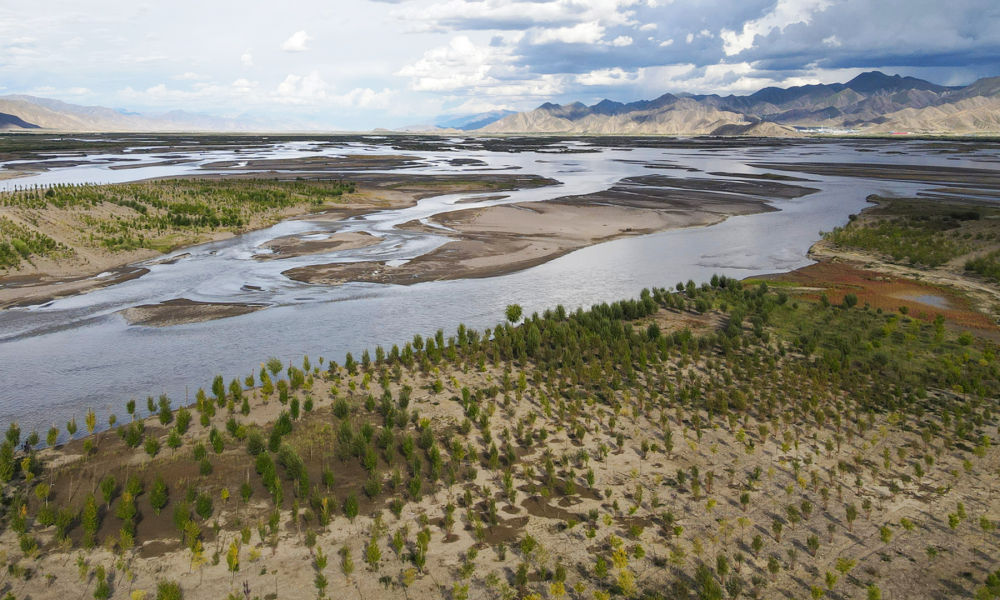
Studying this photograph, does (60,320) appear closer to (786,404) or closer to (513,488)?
(513,488)

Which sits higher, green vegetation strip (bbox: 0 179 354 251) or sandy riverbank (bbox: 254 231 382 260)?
green vegetation strip (bbox: 0 179 354 251)

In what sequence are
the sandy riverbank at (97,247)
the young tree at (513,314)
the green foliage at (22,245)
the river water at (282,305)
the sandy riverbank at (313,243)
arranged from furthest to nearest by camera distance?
the sandy riverbank at (313,243)
the green foliage at (22,245)
the sandy riverbank at (97,247)
the young tree at (513,314)
the river water at (282,305)

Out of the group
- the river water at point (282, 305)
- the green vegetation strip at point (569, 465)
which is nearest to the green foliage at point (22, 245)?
the river water at point (282, 305)

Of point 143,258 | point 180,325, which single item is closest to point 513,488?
point 180,325

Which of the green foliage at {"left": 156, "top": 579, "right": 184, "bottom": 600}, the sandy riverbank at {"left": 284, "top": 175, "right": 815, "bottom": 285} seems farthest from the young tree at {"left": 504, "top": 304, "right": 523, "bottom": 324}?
the green foliage at {"left": 156, "top": 579, "right": 184, "bottom": 600}

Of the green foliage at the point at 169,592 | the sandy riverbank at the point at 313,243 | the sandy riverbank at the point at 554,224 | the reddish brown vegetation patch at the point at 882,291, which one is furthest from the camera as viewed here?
the sandy riverbank at the point at 313,243

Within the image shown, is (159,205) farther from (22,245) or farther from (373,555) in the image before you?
Result: (373,555)

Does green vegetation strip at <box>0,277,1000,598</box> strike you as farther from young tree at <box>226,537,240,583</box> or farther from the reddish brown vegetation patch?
the reddish brown vegetation patch

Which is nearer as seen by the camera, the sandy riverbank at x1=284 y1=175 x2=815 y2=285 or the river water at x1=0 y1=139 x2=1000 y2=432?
the river water at x1=0 y1=139 x2=1000 y2=432

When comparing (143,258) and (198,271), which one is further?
(143,258)

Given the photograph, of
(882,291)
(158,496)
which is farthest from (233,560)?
(882,291)

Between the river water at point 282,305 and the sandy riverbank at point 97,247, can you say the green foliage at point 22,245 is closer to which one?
the sandy riverbank at point 97,247
